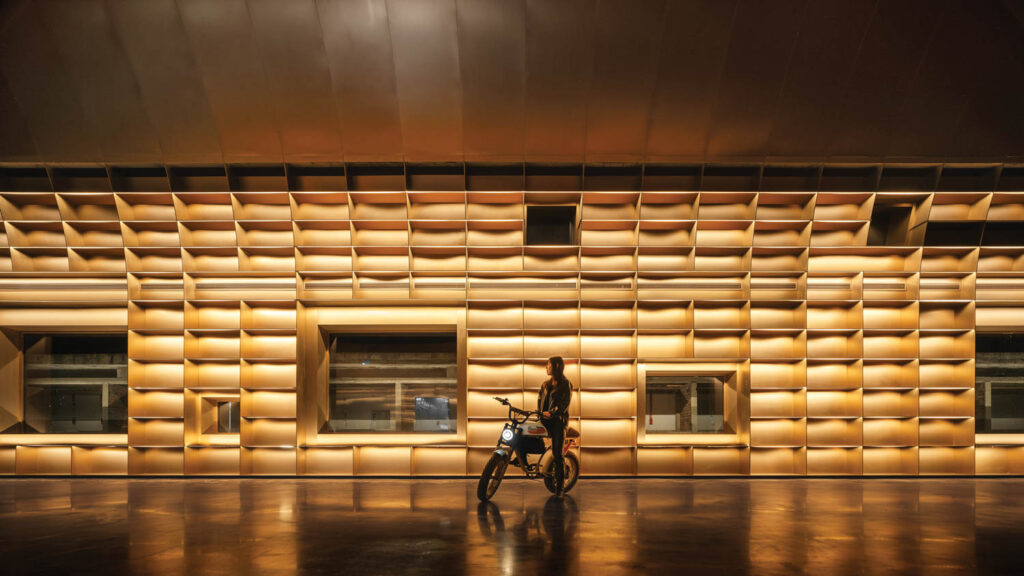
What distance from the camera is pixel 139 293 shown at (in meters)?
7.03

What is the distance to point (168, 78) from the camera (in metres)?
6.30

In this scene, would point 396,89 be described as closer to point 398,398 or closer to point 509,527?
point 398,398

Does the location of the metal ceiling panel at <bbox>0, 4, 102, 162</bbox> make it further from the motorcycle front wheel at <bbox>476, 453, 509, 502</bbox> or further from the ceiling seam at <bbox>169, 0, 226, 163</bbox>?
the motorcycle front wheel at <bbox>476, 453, 509, 502</bbox>

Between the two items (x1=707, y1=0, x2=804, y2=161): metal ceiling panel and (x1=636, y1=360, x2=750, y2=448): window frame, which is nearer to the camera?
(x1=707, y1=0, x2=804, y2=161): metal ceiling panel

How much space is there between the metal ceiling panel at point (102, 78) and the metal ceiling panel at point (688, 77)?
5383mm

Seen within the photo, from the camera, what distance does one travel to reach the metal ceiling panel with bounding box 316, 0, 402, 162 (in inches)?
239

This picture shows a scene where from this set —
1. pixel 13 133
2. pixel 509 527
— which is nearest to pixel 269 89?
pixel 13 133

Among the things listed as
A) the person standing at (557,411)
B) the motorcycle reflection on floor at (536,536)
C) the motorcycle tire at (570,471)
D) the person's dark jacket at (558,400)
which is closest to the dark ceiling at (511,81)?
the person standing at (557,411)

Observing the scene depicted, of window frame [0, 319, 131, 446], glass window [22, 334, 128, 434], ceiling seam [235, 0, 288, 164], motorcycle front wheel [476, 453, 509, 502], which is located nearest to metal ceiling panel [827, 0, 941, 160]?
motorcycle front wheel [476, 453, 509, 502]

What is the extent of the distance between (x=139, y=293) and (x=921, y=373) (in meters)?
8.99

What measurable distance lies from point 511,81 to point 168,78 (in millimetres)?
3513

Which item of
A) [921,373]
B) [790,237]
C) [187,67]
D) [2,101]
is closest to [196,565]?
[187,67]

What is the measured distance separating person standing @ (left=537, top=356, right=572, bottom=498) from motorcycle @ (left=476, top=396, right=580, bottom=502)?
5 centimetres

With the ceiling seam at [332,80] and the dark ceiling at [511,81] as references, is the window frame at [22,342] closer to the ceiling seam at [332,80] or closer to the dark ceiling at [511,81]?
the dark ceiling at [511,81]
